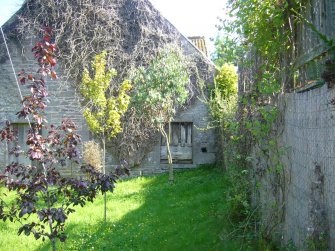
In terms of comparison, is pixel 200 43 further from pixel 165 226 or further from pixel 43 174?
pixel 43 174

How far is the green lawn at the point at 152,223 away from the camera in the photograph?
662cm

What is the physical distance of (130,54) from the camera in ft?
46.4

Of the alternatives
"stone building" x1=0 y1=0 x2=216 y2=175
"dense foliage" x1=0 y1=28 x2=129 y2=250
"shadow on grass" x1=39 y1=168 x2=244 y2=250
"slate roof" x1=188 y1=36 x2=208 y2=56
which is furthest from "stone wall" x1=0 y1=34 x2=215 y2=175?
"dense foliage" x1=0 y1=28 x2=129 y2=250

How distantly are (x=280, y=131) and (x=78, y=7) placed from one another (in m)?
10.9

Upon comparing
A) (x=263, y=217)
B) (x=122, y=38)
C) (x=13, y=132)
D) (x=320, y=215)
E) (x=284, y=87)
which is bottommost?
(x=263, y=217)

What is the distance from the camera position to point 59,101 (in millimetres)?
14172

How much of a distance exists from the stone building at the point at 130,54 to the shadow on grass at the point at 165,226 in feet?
11.5

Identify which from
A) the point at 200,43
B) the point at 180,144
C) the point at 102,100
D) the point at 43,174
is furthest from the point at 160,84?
the point at 43,174

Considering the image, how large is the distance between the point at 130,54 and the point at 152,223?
767 centimetres

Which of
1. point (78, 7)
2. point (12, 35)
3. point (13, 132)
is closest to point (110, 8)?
point (78, 7)

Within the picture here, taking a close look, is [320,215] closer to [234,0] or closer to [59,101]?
[234,0]

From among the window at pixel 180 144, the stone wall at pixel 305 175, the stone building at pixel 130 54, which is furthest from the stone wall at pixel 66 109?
the stone wall at pixel 305 175

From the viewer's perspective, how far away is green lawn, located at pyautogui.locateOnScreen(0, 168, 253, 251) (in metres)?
6.62

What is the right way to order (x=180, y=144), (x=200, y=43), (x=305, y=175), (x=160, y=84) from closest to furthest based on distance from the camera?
(x=305, y=175) → (x=160, y=84) → (x=180, y=144) → (x=200, y=43)
